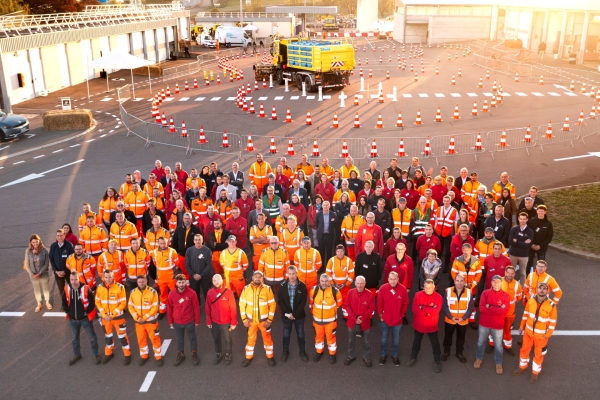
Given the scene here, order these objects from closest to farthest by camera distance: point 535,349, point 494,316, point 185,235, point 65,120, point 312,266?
point 535,349
point 494,316
point 312,266
point 185,235
point 65,120

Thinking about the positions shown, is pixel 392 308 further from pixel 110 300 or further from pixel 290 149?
pixel 290 149

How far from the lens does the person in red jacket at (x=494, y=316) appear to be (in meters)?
7.76

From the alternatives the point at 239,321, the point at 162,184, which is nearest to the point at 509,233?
the point at 239,321

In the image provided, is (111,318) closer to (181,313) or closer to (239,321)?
(181,313)

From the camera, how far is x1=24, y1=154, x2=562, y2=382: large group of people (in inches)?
315

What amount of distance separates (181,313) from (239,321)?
172 centimetres

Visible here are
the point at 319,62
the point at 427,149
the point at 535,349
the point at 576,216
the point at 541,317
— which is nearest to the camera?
the point at 541,317

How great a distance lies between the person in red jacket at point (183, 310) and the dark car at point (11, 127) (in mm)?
18311

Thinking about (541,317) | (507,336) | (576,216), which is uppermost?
(541,317)

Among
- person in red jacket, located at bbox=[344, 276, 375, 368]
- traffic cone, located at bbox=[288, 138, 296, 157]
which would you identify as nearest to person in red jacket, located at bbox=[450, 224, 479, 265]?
person in red jacket, located at bbox=[344, 276, 375, 368]

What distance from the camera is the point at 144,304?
8062mm

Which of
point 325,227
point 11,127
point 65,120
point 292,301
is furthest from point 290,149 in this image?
point 11,127

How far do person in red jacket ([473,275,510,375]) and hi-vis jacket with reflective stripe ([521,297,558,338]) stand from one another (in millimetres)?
322

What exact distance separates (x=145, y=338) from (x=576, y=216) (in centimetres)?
1071
